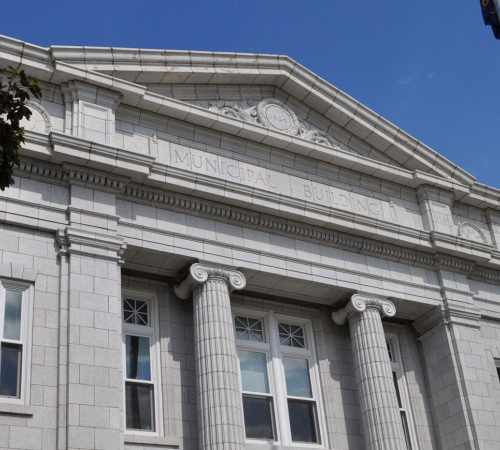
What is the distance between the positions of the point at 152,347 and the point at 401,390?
650cm

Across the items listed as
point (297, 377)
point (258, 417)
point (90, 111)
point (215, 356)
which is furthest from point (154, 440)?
point (90, 111)

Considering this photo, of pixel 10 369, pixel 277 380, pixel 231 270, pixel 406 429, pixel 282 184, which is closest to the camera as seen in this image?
→ pixel 10 369

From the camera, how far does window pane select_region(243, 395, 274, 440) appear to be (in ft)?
56.6

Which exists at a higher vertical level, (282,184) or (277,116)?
(277,116)

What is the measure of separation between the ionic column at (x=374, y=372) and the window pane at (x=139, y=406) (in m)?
4.84

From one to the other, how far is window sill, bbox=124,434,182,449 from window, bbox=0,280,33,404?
2328 millimetres

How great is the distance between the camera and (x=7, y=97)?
9461mm

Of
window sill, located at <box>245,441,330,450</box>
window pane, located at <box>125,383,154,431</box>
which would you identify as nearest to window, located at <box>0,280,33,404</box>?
window pane, located at <box>125,383,154,431</box>

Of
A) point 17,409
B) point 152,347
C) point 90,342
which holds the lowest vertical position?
point 17,409

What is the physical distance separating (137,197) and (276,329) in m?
4.55

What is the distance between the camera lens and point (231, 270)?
17625 mm

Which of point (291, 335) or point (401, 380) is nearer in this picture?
point (291, 335)

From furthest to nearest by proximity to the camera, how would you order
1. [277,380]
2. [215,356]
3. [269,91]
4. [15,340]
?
[269,91], [277,380], [215,356], [15,340]

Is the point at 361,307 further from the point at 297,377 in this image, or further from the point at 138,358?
the point at 138,358
